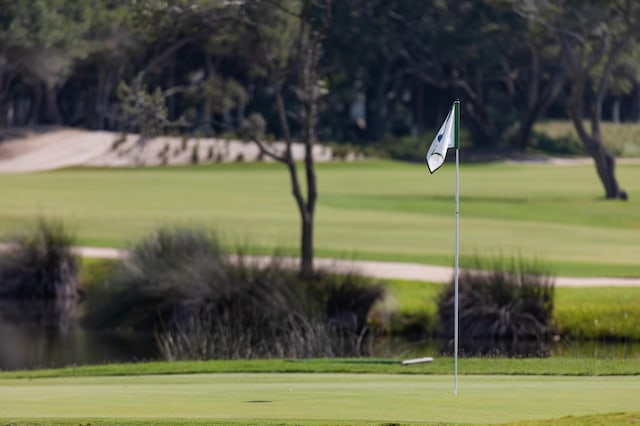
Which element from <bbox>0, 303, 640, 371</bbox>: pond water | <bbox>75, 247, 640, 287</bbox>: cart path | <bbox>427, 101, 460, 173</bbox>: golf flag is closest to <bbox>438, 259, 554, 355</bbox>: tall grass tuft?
<bbox>0, 303, 640, 371</bbox>: pond water

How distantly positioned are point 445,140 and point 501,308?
31.7 feet

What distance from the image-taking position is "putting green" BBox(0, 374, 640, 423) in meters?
9.74

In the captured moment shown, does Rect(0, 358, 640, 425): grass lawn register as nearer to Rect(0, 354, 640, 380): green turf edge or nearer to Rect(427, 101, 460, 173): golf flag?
Rect(0, 354, 640, 380): green turf edge

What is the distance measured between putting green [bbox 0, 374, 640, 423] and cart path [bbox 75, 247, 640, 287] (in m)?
9.13

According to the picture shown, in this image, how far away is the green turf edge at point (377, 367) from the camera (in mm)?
13500

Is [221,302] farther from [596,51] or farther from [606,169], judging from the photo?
[596,51]

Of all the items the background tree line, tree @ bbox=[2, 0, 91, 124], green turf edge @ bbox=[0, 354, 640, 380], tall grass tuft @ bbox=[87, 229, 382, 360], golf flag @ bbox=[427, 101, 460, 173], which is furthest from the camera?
the background tree line

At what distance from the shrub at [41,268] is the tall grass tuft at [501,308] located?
776cm

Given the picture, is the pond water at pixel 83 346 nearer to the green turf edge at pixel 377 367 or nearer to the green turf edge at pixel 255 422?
the green turf edge at pixel 377 367

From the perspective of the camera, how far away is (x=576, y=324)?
20438mm

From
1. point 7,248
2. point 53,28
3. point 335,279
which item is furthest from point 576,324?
point 53,28

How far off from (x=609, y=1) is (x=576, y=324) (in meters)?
21.3

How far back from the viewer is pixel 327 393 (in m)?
11.3

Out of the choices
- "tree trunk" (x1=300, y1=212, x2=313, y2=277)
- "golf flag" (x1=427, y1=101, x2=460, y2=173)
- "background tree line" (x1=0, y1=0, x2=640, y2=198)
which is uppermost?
"background tree line" (x1=0, y1=0, x2=640, y2=198)
